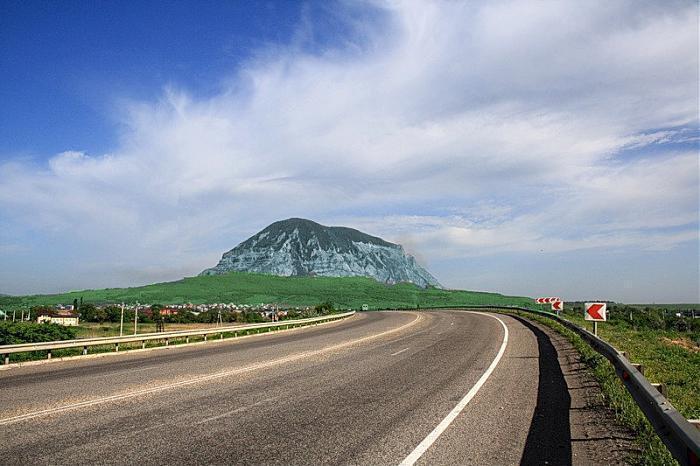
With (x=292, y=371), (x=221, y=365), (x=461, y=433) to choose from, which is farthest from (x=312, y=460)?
(x=221, y=365)

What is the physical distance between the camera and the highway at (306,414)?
6.23 metres

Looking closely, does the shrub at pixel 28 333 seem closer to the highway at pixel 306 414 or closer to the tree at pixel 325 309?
the highway at pixel 306 414

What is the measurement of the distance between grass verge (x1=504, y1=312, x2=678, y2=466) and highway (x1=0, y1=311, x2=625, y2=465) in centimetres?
38

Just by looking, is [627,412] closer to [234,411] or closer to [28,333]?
[234,411]

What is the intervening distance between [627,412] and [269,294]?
96.4 metres

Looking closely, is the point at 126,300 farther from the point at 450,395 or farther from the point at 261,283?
the point at 450,395

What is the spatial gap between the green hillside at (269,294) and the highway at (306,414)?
7160cm

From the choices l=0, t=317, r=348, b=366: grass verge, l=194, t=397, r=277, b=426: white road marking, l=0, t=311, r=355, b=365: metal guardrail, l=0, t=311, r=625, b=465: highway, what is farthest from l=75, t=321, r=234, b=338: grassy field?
l=194, t=397, r=277, b=426: white road marking

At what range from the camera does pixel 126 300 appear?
9350cm

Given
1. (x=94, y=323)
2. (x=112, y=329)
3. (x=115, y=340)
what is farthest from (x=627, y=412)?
(x=94, y=323)

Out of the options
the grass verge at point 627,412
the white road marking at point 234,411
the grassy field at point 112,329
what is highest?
the grass verge at point 627,412

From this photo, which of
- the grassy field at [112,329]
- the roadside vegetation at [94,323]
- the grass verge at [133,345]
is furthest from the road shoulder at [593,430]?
the grassy field at [112,329]

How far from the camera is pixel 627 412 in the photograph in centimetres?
820

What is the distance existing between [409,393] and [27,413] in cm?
642
